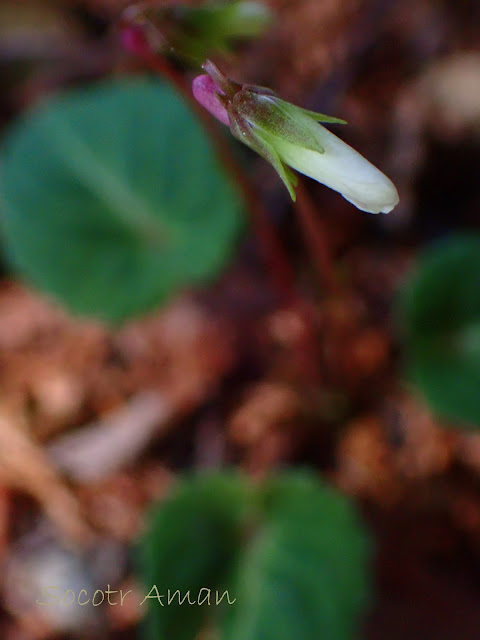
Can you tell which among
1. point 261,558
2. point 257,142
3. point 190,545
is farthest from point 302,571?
point 257,142

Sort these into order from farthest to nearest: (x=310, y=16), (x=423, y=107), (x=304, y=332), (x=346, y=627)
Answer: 1. (x=310, y=16)
2. (x=423, y=107)
3. (x=304, y=332)
4. (x=346, y=627)

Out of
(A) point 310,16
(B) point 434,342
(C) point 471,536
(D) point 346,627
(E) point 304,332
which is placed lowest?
(D) point 346,627

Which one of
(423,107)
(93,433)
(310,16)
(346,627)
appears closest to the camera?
(346,627)

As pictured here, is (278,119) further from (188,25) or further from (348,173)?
(188,25)

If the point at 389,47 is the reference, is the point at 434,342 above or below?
below

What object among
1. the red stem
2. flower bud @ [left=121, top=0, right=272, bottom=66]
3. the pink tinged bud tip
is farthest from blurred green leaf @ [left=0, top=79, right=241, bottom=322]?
the pink tinged bud tip

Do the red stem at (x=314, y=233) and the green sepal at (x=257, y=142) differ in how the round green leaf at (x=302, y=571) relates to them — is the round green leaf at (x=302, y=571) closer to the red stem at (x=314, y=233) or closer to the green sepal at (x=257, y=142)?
the red stem at (x=314, y=233)

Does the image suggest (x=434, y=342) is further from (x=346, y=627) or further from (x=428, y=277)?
(x=346, y=627)

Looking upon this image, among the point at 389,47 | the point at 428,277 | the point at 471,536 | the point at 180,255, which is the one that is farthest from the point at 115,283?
the point at 389,47
